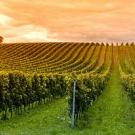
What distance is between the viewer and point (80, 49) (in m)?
158

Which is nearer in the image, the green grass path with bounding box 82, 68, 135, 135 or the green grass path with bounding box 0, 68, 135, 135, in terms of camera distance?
the green grass path with bounding box 0, 68, 135, 135

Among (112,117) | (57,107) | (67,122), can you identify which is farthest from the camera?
(57,107)

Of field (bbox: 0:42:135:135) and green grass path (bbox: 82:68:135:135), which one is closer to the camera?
green grass path (bbox: 82:68:135:135)

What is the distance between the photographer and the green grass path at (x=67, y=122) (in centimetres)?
3161

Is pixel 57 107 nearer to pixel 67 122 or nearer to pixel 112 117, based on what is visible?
pixel 112 117

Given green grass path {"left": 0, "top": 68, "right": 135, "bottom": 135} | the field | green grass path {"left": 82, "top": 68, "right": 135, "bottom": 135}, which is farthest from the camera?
the field

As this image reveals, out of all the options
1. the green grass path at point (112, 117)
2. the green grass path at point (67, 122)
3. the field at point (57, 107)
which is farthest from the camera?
the field at point (57, 107)

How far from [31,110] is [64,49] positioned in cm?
11050

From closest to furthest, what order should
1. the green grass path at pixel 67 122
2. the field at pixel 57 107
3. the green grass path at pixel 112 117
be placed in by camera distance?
1. the green grass path at pixel 67 122
2. the green grass path at pixel 112 117
3. the field at pixel 57 107

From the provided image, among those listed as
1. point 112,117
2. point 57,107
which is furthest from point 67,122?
point 57,107

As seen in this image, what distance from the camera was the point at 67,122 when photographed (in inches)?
1439

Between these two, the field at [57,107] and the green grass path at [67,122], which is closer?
the green grass path at [67,122]

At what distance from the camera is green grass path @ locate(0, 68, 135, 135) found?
3161 centimetres

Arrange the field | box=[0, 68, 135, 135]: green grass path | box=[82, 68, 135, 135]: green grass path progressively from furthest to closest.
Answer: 1. the field
2. box=[82, 68, 135, 135]: green grass path
3. box=[0, 68, 135, 135]: green grass path
